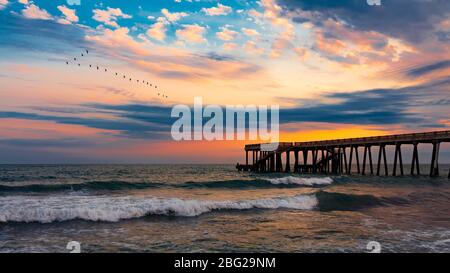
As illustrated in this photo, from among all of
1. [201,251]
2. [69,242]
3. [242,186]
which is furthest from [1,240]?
[242,186]

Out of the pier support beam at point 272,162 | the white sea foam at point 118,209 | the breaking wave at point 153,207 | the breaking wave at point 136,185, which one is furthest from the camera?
the pier support beam at point 272,162

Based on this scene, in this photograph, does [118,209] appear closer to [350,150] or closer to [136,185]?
[136,185]

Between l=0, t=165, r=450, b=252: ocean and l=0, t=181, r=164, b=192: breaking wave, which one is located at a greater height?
l=0, t=165, r=450, b=252: ocean

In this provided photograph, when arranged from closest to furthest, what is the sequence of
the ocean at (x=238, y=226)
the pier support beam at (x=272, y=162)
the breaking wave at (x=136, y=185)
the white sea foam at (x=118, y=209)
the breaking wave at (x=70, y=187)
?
the ocean at (x=238, y=226) < the white sea foam at (x=118, y=209) < the breaking wave at (x=70, y=187) < the breaking wave at (x=136, y=185) < the pier support beam at (x=272, y=162)

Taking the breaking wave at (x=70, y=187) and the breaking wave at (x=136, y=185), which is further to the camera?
the breaking wave at (x=136, y=185)

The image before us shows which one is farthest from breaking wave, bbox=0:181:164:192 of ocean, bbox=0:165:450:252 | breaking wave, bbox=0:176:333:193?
ocean, bbox=0:165:450:252

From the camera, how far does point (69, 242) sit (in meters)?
12.0

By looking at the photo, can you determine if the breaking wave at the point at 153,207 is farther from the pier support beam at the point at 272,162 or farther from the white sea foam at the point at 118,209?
the pier support beam at the point at 272,162

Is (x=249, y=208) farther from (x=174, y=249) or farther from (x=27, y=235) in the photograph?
(x=27, y=235)

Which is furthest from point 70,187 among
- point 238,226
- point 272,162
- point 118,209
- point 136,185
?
point 272,162

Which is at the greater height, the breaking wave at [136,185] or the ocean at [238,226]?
the ocean at [238,226]

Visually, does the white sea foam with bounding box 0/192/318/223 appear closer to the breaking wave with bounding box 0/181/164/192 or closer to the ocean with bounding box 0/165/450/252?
the ocean with bounding box 0/165/450/252

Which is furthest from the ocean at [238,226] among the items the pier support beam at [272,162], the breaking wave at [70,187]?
the pier support beam at [272,162]
